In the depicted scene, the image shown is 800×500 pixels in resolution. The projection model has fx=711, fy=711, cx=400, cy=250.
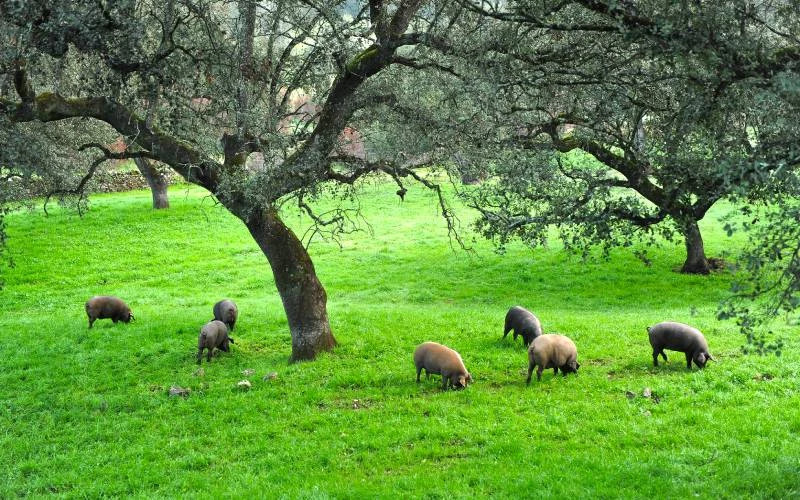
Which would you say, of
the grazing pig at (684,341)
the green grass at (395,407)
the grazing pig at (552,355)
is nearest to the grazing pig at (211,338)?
the green grass at (395,407)

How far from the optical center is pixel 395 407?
1340 centimetres

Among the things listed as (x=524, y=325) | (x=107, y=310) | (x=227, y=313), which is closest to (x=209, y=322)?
(x=227, y=313)

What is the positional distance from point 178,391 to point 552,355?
7866mm

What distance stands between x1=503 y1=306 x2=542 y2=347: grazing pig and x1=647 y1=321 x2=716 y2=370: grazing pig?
2865 mm

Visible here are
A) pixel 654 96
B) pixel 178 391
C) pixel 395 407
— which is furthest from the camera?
pixel 178 391

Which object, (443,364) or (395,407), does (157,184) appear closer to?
(443,364)

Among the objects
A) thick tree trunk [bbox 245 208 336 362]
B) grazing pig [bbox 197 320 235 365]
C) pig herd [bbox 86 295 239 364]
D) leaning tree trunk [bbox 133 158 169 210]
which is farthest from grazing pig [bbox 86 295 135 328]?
leaning tree trunk [bbox 133 158 169 210]

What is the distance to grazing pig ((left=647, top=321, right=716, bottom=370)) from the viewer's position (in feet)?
48.7

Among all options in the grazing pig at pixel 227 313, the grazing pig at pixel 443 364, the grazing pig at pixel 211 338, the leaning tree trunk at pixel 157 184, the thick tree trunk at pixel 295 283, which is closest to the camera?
the grazing pig at pixel 443 364

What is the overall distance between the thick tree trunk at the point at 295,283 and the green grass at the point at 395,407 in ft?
2.01

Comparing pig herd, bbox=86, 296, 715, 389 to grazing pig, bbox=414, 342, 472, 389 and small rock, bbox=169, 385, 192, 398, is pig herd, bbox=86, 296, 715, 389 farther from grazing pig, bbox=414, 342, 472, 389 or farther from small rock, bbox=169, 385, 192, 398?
small rock, bbox=169, 385, 192, 398

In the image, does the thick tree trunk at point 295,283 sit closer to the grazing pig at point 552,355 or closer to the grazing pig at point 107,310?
the grazing pig at point 552,355

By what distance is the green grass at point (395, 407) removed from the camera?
33.8 feet

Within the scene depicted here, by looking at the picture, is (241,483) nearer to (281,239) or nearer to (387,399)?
(387,399)
